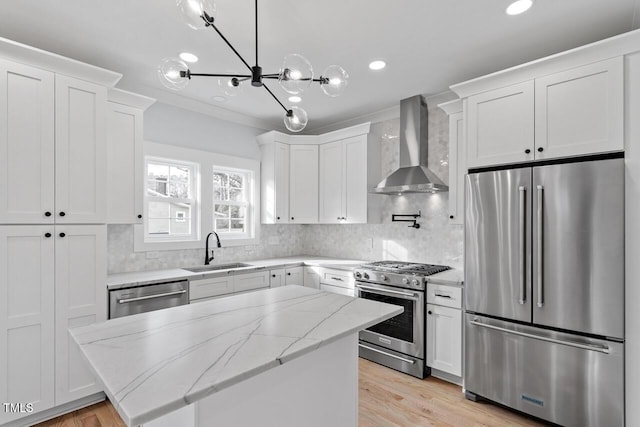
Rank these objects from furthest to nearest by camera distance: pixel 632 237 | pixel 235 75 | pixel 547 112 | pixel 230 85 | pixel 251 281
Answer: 1. pixel 251 281
2. pixel 547 112
3. pixel 632 237
4. pixel 230 85
5. pixel 235 75

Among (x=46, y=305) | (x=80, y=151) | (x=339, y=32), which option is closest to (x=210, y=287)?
(x=46, y=305)


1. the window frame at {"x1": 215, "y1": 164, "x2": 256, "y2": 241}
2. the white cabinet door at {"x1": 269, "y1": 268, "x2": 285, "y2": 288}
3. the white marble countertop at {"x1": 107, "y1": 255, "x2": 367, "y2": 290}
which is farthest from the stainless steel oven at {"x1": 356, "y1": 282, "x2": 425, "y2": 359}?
the window frame at {"x1": 215, "y1": 164, "x2": 256, "y2": 241}

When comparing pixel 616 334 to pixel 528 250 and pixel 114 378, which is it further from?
pixel 114 378

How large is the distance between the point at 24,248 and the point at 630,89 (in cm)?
414

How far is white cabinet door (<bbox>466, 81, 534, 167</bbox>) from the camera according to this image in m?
2.45

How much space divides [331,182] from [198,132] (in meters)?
1.74

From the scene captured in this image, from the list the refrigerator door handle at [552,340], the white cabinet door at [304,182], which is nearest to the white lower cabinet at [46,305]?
the white cabinet door at [304,182]

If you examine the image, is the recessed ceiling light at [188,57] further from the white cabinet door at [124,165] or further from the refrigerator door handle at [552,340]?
the refrigerator door handle at [552,340]

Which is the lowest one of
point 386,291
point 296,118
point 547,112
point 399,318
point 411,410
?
point 411,410

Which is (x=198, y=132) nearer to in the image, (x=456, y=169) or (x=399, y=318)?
(x=456, y=169)

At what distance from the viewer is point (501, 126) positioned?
258 centimetres

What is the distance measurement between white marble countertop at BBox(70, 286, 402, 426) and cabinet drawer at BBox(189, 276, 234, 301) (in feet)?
4.43

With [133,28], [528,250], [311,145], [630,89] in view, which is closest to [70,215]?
[133,28]

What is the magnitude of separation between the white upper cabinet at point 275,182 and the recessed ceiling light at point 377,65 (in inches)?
69.4
